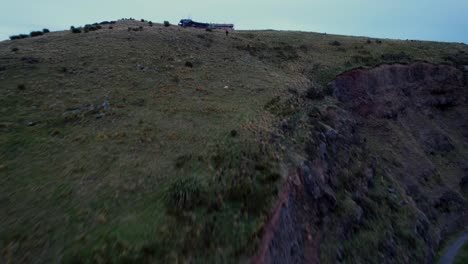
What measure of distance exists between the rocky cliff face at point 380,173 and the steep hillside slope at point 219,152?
0.14 m

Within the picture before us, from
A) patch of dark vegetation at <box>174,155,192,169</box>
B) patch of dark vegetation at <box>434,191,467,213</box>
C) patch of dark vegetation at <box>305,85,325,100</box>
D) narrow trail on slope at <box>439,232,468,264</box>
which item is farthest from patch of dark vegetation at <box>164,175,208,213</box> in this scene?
patch of dark vegetation at <box>434,191,467,213</box>

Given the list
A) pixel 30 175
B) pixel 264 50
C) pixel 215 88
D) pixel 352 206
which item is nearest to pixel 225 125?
pixel 215 88

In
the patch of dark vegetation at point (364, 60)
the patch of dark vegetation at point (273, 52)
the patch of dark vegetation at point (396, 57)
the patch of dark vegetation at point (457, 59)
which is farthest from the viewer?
the patch of dark vegetation at point (457, 59)

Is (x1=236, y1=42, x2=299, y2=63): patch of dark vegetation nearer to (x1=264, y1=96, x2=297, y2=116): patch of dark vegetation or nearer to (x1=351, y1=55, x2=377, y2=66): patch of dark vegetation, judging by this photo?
(x1=351, y1=55, x2=377, y2=66): patch of dark vegetation

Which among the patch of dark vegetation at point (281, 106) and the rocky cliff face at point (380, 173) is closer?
the rocky cliff face at point (380, 173)

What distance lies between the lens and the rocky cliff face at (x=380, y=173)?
16.4 meters

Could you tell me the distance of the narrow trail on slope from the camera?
23.5 metres

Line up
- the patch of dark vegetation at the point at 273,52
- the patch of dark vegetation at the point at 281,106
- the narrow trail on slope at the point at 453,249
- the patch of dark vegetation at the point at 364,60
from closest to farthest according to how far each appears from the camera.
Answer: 1. the narrow trail on slope at the point at 453,249
2. the patch of dark vegetation at the point at 281,106
3. the patch of dark vegetation at the point at 364,60
4. the patch of dark vegetation at the point at 273,52

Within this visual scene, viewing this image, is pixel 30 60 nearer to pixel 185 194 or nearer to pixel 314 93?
pixel 185 194

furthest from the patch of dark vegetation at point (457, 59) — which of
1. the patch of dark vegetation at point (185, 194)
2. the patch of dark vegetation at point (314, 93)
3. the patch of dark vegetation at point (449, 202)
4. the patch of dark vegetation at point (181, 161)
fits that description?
the patch of dark vegetation at point (185, 194)

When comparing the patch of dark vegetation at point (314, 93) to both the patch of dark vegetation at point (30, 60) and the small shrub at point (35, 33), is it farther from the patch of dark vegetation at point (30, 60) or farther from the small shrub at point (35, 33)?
the small shrub at point (35, 33)

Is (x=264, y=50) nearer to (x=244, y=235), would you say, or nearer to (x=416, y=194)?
(x=416, y=194)

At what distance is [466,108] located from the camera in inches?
1603

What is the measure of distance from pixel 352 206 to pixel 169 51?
27.4 metres
